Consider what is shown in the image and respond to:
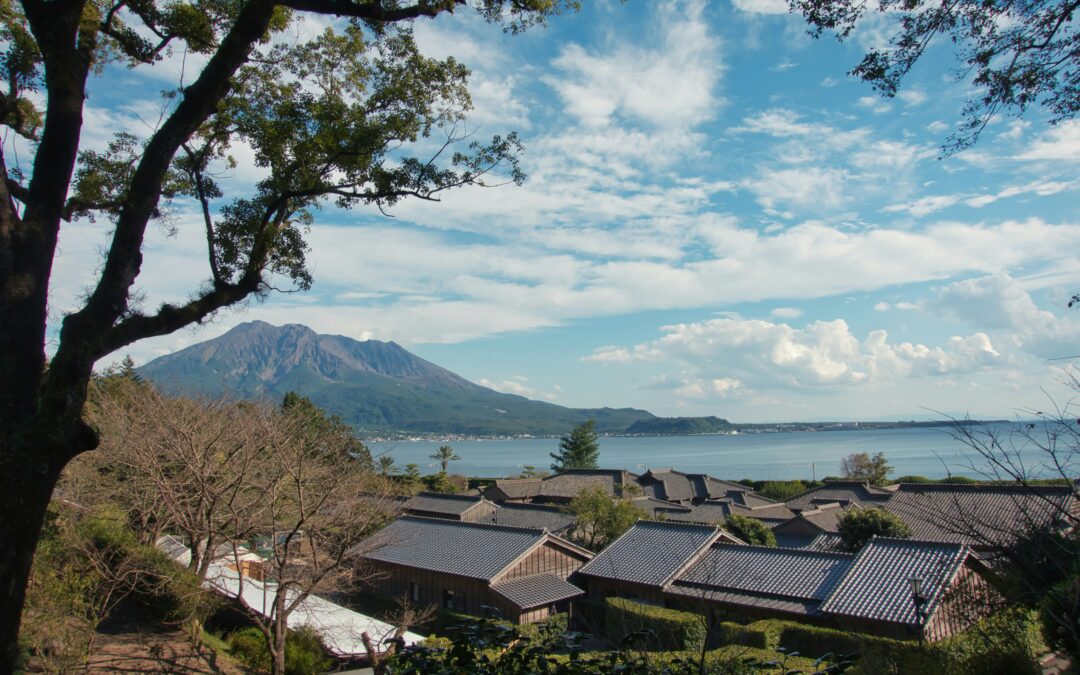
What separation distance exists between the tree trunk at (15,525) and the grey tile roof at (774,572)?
48.1ft

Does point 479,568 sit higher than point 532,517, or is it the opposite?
point 479,568

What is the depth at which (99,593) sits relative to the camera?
12.1m

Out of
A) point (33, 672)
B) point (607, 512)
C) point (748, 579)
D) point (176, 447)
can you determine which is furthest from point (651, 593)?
point (33, 672)

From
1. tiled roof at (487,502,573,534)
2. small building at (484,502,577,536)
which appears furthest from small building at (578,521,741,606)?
tiled roof at (487,502,573,534)


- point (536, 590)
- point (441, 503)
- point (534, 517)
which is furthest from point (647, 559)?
point (441, 503)

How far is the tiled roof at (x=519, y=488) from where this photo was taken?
41.2 m

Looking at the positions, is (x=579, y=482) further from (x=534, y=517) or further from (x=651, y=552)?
(x=651, y=552)

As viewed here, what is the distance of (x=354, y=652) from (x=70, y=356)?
37.4 feet

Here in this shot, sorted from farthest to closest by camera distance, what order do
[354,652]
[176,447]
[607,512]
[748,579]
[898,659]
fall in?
1. [607,512]
2. [748,579]
3. [354,652]
4. [176,447]
5. [898,659]

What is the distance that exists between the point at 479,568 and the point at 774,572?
26.8ft

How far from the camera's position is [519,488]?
41938 mm

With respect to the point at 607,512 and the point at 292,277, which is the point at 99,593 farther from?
the point at 607,512

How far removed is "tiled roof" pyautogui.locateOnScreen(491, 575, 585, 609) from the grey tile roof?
314 cm

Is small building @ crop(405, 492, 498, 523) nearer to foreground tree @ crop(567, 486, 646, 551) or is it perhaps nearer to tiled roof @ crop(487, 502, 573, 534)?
tiled roof @ crop(487, 502, 573, 534)
